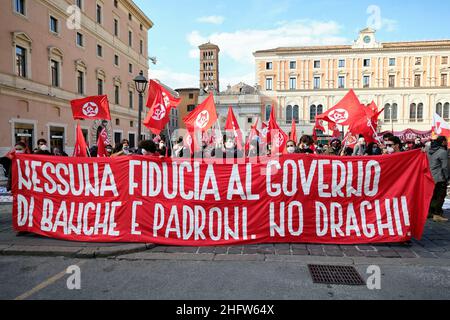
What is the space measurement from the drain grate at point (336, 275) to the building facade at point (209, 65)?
9203cm

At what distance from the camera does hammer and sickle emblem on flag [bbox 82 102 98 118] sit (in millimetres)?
7988

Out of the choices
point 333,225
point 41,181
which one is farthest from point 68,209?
point 333,225

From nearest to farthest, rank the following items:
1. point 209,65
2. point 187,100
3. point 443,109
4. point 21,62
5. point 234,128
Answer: point 234,128, point 21,62, point 443,109, point 187,100, point 209,65

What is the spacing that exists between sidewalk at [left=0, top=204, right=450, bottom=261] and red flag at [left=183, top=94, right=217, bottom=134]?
4.19 m

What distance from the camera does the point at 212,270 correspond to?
410 centimetres

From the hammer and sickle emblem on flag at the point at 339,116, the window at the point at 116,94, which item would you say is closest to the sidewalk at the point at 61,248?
the hammer and sickle emblem on flag at the point at 339,116

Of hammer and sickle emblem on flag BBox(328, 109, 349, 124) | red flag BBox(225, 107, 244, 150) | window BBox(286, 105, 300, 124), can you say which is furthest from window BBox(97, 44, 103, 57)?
window BBox(286, 105, 300, 124)

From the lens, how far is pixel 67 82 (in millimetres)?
24766

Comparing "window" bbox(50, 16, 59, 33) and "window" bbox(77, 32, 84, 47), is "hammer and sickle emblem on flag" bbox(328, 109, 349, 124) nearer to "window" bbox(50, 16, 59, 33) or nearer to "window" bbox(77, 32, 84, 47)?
"window" bbox(50, 16, 59, 33)

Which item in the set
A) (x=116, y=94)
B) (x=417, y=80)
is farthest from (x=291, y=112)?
(x=116, y=94)

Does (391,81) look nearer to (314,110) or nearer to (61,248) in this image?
(314,110)

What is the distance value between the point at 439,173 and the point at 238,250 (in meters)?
5.02

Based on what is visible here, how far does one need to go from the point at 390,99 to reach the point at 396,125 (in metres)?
5.07

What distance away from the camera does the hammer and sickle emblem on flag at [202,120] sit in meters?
8.39
